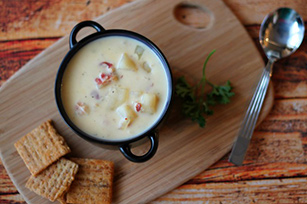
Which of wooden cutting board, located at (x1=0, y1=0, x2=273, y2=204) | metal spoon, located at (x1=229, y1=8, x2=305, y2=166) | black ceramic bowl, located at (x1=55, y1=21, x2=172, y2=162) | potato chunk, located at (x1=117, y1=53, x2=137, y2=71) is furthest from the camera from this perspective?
metal spoon, located at (x1=229, y1=8, x2=305, y2=166)

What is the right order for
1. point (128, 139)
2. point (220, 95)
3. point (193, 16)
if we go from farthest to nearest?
point (193, 16) → point (220, 95) → point (128, 139)

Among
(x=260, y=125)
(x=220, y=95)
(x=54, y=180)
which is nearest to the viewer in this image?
(x=54, y=180)

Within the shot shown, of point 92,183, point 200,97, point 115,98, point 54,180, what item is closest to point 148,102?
point 115,98

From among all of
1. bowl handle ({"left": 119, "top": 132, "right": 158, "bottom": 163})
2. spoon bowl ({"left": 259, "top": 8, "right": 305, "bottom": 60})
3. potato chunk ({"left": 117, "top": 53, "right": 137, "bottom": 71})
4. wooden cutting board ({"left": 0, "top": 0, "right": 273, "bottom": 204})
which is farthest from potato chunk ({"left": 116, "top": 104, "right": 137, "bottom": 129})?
spoon bowl ({"left": 259, "top": 8, "right": 305, "bottom": 60})

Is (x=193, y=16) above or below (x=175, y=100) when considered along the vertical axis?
above

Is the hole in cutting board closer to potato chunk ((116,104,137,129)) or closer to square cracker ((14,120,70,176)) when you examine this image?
potato chunk ((116,104,137,129))

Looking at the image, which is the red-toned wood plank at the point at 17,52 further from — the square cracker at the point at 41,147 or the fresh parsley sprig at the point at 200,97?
the fresh parsley sprig at the point at 200,97

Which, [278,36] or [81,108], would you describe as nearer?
[81,108]

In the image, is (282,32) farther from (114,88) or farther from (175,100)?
(114,88)
